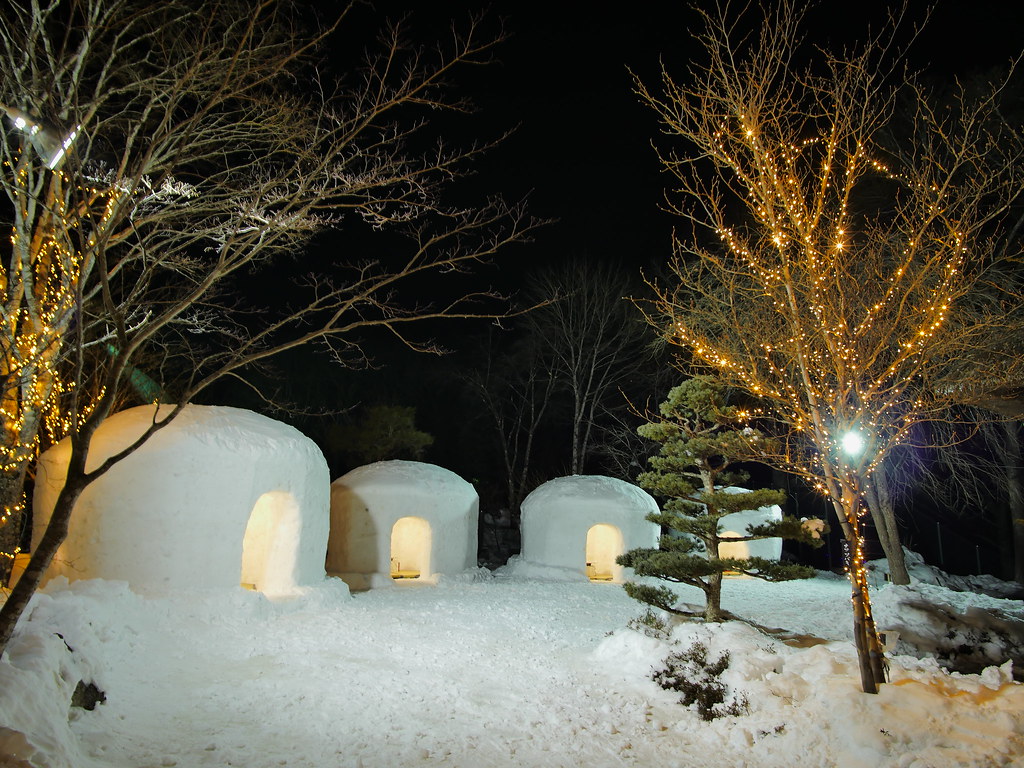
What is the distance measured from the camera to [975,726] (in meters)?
4.40

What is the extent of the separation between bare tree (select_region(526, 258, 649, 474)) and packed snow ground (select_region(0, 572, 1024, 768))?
13.0 meters

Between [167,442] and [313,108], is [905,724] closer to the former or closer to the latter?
[313,108]

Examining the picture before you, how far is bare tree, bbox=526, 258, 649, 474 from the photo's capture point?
816 inches

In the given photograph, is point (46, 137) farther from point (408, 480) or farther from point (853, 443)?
point (408, 480)

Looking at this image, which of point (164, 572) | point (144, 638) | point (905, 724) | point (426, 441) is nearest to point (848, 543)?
point (905, 724)

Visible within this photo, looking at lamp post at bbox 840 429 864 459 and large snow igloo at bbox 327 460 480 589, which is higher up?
lamp post at bbox 840 429 864 459

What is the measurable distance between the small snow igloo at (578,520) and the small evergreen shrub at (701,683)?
853cm

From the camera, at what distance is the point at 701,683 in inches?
231

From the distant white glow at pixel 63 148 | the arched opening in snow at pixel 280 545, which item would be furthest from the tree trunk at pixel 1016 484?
the distant white glow at pixel 63 148

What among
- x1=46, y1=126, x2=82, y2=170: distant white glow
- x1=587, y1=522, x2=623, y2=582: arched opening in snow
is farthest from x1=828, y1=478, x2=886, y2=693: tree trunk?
x1=587, y1=522, x2=623, y2=582: arched opening in snow

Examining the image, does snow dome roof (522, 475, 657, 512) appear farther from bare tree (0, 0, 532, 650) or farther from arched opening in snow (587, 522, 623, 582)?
bare tree (0, 0, 532, 650)

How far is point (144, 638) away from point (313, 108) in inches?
241

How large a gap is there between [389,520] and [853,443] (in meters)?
10.1

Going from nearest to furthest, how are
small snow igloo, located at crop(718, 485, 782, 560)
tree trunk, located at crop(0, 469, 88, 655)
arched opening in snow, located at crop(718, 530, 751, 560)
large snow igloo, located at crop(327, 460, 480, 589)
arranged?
tree trunk, located at crop(0, 469, 88, 655), large snow igloo, located at crop(327, 460, 480, 589), small snow igloo, located at crop(718, 485, 782, 560), arched opening in snow, located at crop(718, 530, 751, 560)
